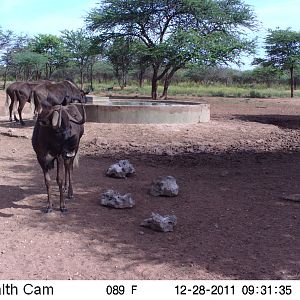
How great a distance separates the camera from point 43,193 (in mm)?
6395

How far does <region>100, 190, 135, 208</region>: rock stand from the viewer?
582cm

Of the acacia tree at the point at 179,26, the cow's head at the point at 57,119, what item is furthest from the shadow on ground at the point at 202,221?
the acacia tree at the point at 179,26

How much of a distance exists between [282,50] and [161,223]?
1418 inches

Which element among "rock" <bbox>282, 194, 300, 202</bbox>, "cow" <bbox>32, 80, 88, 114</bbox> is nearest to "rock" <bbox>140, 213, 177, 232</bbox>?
"rock" <bbox>282, 194, 300, 202</bbox>

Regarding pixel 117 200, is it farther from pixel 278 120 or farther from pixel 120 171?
pixel 278 120

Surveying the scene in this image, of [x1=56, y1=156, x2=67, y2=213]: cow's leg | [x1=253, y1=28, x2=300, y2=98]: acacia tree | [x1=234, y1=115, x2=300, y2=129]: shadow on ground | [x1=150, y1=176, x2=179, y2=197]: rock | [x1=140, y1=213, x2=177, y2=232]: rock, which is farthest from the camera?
[x1=253, y1=28, x2=300, y2=98]: acacia tree

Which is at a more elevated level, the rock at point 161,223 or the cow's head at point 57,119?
the cow's head at point 57,119

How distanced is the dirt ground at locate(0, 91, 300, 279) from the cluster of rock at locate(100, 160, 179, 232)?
0.09 metres

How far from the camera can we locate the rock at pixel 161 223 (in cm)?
498

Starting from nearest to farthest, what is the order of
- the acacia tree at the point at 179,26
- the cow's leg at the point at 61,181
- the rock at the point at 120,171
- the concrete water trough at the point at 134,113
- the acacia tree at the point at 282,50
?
the cow's leg at the point at 61,181 < the rock at the point at 120,171 < the concrete water trough at the point at 134,113 < the acacia tree at the point at 179,26 < the acacia tree at the point at 282,50

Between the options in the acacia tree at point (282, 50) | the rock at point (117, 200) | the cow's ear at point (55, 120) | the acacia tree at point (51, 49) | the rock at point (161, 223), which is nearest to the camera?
the rock at point (161, 223)

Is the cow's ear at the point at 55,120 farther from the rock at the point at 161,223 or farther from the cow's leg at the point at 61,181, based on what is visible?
the rock at the point at 161,223

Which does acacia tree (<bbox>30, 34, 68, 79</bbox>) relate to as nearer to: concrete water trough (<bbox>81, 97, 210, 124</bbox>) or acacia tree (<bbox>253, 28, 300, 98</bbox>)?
acacia tree (<bbox>253, 28, 300, 98</bbox>)

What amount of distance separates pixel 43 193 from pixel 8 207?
735 mm
